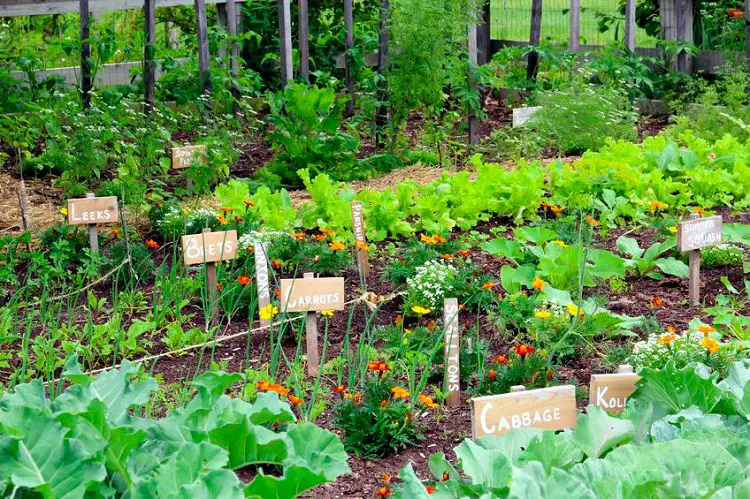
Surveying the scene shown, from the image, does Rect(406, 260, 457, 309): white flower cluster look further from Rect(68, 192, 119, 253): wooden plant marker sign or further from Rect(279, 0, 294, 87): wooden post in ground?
Rect(279, 0, 294, 87): wooden post in ground

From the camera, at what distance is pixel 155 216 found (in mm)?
5969

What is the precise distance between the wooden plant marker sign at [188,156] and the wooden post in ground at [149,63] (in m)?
1.14

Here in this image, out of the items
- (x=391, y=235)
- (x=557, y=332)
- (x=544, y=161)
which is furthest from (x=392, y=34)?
(x=557, y=332)

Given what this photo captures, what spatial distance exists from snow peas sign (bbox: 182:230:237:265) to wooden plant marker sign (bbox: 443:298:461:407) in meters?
1.31

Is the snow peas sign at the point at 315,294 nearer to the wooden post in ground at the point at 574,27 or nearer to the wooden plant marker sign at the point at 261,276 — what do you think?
the wooden plant marker sign at the point at 261,276

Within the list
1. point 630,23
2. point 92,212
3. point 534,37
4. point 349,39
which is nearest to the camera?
point 92,212

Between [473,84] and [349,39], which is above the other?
[349,39]

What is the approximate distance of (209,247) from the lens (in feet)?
15.5

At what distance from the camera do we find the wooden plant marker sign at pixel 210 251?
182 inches

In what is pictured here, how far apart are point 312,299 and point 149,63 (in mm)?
4181

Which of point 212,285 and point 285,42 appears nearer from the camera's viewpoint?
point 212,285

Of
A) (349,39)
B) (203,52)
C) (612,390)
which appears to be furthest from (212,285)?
(349,39)

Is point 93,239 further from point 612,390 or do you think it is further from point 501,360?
point 612,390

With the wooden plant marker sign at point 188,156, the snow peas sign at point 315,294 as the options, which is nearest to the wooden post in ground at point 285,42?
the wooden plant marker sign at point 188,156
